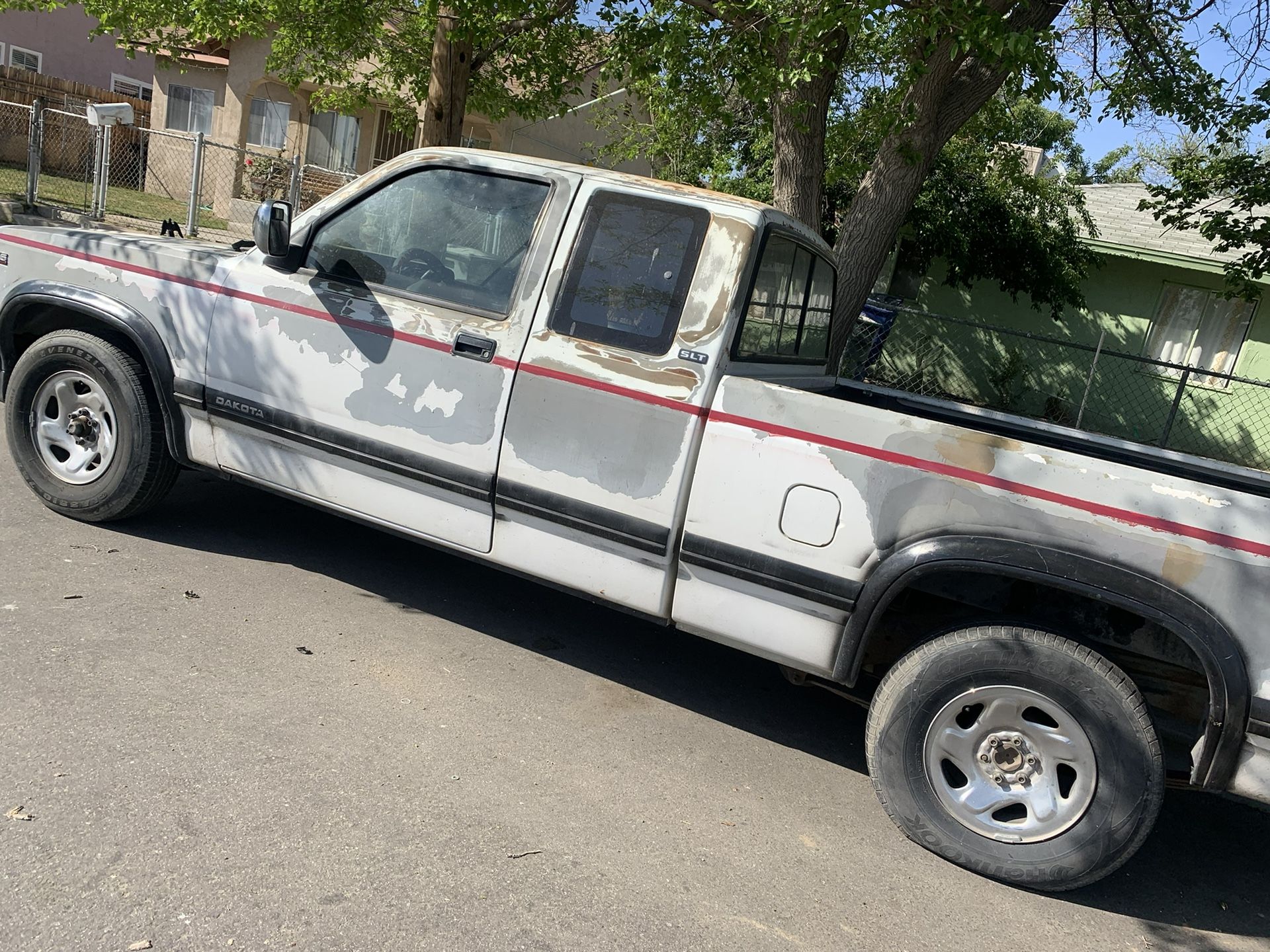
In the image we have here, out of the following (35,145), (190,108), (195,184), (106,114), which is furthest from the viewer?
(190,108)

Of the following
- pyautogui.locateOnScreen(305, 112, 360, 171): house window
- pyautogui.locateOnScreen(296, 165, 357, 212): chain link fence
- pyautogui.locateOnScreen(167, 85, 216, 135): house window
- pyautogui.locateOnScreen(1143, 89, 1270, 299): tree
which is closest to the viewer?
pyautogui.locateOnScreen(1143, 89, 1270, 299): tree

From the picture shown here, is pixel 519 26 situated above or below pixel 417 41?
above

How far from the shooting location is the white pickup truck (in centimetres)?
326

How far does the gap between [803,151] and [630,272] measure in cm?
501

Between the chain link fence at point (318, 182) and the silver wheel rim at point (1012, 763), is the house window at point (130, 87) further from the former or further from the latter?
the silver wheel rim at point (1012, 763)

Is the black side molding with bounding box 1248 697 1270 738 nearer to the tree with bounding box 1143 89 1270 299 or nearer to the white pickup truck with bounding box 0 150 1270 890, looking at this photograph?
the white pickup truck with bounding box 0 150 1270 890

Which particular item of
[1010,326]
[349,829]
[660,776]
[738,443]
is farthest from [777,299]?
[1010,326]

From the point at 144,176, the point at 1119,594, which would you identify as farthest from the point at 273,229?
the point at 144,176

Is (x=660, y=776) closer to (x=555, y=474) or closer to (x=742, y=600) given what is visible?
(x=742, y=600)

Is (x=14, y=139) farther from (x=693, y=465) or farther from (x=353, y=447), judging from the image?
(x=693, y=465)

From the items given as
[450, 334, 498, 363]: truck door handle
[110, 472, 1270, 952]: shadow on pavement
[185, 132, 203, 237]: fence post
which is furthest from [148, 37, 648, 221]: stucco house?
[450, 334, 498, 363]: truck door handle

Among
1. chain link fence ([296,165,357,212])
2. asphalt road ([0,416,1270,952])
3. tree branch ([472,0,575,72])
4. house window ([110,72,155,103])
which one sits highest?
tree branch ([472,0,575,72])

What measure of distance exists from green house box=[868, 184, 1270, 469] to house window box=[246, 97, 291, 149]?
14306 millimetres

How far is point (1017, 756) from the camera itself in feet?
11.3
